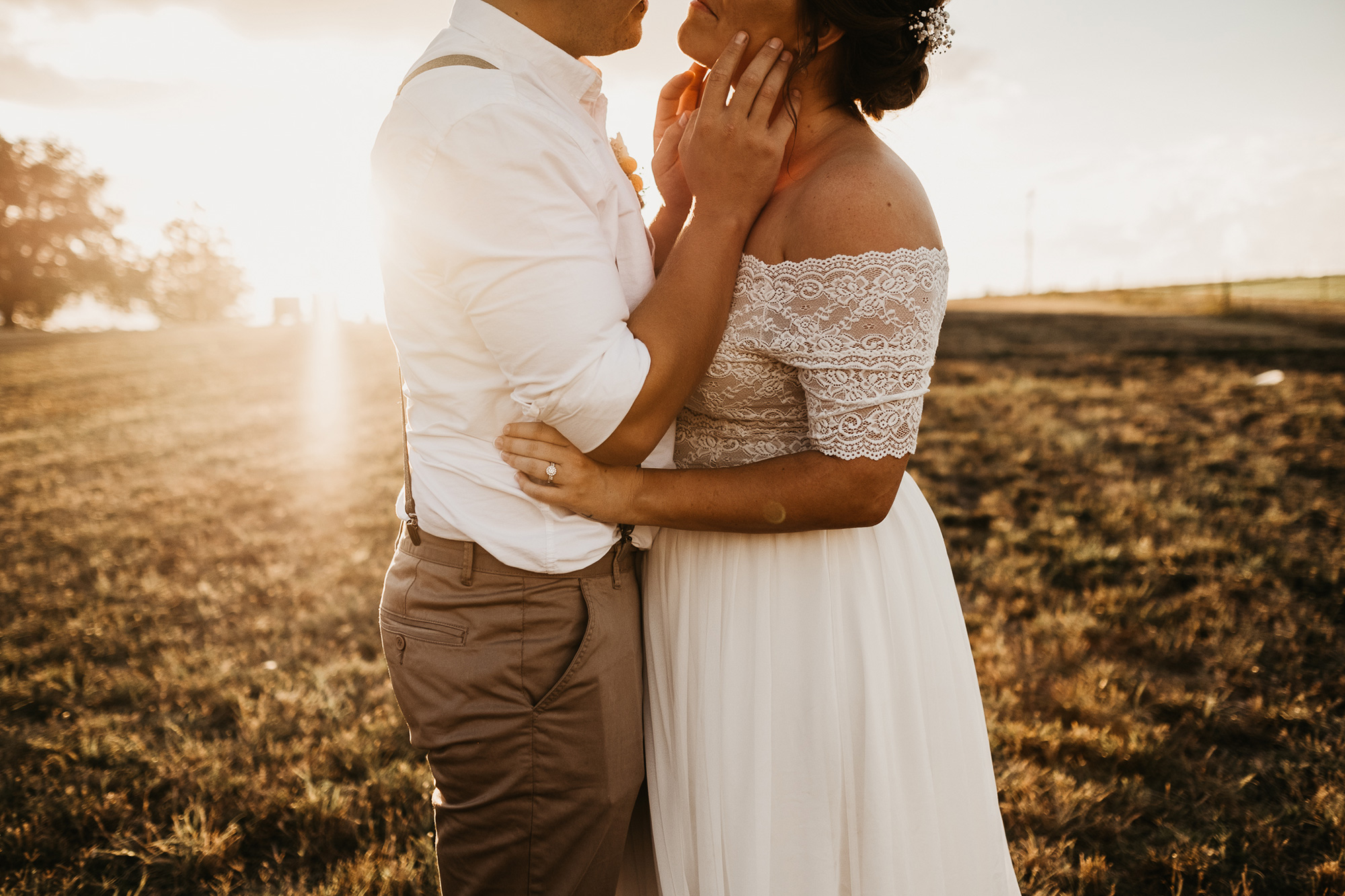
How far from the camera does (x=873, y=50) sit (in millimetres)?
1872

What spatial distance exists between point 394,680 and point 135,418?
48.8ft

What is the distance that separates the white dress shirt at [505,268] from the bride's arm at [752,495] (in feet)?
0.32

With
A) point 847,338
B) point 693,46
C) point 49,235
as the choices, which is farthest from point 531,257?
point 49,235

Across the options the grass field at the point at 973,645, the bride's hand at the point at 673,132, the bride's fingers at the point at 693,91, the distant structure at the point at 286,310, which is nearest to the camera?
the bride's hand at the point at 673,132

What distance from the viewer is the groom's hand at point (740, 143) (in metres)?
1.62

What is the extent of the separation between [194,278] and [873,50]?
202ft

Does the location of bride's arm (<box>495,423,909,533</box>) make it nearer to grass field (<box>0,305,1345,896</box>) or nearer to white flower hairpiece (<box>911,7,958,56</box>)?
white flower hairpiece (<box>911,7,958,56</box>)

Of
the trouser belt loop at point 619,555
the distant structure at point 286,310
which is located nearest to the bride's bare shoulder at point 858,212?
the trouser belt loop at point 619,555

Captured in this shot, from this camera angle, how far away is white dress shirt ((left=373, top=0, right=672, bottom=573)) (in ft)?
4.31

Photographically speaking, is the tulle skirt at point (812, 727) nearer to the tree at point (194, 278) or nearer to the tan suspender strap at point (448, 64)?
the tan suspender strap at point (448, 64)

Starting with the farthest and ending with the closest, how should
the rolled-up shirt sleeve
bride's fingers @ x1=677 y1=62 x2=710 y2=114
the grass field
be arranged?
1. the grass field
2. bride's fingers @ x1=677 y1=62 x2=710 y2=114
3. the rolled-up shirt sleeve

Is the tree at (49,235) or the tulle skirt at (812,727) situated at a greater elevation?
the tree at (49,235)

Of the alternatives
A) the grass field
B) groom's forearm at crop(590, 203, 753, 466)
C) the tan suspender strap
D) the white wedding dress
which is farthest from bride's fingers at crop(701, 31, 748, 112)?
the grass field

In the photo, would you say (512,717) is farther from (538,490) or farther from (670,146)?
(670,146)
